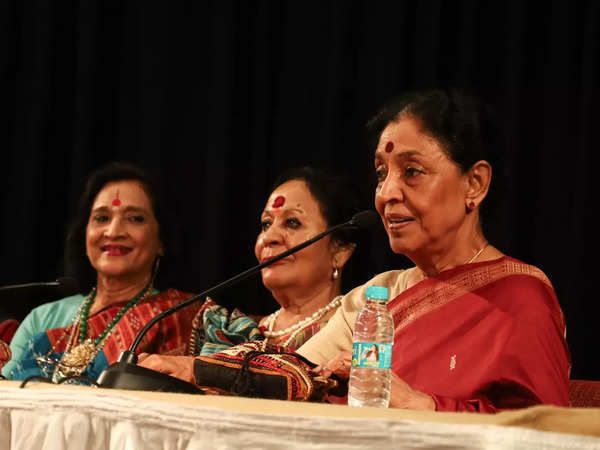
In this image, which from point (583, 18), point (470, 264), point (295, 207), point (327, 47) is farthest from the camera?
→ point (327, 47)

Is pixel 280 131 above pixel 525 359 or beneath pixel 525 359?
above

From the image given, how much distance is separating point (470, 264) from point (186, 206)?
147 centimetres

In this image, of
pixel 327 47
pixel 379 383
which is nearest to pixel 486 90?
pixel 327 47

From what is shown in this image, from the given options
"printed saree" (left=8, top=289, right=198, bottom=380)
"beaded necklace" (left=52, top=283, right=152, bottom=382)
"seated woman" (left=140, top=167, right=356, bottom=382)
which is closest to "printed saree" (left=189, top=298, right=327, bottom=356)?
"seated woman" (left=140, top=167, right=356, bottom=382)

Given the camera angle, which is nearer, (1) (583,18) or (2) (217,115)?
(1) (583,18)

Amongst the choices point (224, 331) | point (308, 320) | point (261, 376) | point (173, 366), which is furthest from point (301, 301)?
point (261, 376)

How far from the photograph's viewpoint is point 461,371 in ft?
4.71

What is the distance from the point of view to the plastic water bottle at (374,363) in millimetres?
1231

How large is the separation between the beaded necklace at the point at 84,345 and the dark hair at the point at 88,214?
92mm

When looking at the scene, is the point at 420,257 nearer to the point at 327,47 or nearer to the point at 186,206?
the point at 327,47

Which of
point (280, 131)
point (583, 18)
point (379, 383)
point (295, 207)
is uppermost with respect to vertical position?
point (583, 18)

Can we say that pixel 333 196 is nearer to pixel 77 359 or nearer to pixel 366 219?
pixel 366 219

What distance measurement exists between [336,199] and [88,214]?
39.9 inches

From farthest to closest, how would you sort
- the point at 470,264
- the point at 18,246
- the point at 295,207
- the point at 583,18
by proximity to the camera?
the point at 18,246, the point at 295,207, the point at 583,18, the point at 470,264
